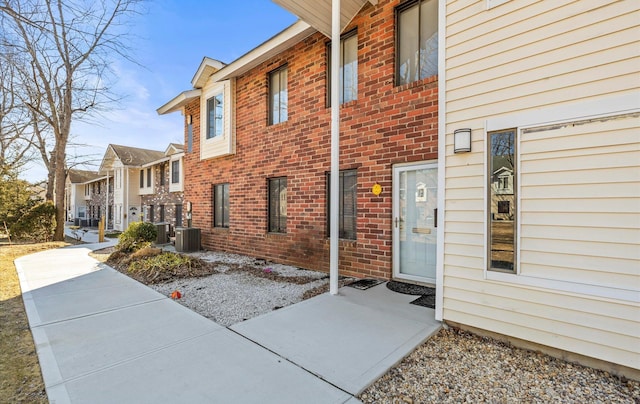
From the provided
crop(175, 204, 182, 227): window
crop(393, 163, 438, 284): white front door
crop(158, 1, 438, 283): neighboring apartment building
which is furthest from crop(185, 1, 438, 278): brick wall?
crop(175, 204, 182, 227): window

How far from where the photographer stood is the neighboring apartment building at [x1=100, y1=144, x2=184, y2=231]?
1611 centimetres

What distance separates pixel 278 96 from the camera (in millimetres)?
7781

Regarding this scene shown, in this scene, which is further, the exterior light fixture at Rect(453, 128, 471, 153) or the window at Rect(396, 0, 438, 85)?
the window at Rect(396, 0, 438, 85)

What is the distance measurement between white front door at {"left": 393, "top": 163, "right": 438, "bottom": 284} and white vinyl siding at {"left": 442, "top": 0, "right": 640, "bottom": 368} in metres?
1.48

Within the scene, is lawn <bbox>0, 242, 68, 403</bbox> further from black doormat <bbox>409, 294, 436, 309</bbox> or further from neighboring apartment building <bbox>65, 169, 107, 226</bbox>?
neighboring apartment building <bbox>65, 169, 107, 226</bbox>

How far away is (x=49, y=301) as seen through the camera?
4543 mm

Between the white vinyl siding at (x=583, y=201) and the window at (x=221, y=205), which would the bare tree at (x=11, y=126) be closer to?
the window at (x=221, y=205)

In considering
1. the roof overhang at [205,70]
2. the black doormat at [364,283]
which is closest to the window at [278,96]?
the roof overhang at [205,70]

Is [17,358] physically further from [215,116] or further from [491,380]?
A: [215,116]

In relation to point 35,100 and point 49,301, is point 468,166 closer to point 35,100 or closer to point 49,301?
point 49,301

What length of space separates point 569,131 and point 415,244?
284 centimetres

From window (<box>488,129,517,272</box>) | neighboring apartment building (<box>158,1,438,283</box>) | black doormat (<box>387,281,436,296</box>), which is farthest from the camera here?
neighboring apartment building (<box>158,1,438,283</box>)

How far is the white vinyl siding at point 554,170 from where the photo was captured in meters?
2.52

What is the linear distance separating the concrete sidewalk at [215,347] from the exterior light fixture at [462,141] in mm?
2097
